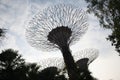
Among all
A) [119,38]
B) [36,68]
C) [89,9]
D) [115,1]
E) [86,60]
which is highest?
[86,60]

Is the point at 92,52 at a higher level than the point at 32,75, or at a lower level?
higher

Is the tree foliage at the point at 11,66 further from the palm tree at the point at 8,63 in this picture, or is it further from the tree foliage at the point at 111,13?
the tree foliage at the point at 111,13

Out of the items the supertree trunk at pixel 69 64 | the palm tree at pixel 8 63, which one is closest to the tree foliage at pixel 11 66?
the palm tree at pixel 8 63

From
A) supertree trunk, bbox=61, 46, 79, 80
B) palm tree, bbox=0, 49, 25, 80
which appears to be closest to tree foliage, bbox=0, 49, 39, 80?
palm tree, bbox=0, 49, 25, 80

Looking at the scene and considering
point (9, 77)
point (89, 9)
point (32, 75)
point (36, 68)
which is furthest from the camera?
point (36, 68)

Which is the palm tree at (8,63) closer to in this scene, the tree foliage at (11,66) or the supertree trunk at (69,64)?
the tree foliage at (11,66)

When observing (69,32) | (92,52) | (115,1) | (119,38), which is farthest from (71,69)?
(92,52)

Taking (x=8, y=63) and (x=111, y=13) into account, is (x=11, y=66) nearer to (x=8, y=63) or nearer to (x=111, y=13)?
(x=8, y=63)

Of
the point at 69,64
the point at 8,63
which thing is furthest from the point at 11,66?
the point at 69,64

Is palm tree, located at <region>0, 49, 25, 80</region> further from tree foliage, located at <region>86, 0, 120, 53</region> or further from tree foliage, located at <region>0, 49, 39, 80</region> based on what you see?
tree foliage, located at <region>86, 0, 120, 53</region>

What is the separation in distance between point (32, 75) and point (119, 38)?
18045 millimetres

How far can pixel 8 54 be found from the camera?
2581cm

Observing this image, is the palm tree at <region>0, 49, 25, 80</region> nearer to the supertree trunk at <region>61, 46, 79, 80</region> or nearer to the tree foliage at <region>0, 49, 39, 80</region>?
the tree foliage at <region>0, 49, 39, 80</region>

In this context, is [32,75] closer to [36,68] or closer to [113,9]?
[36,68]
